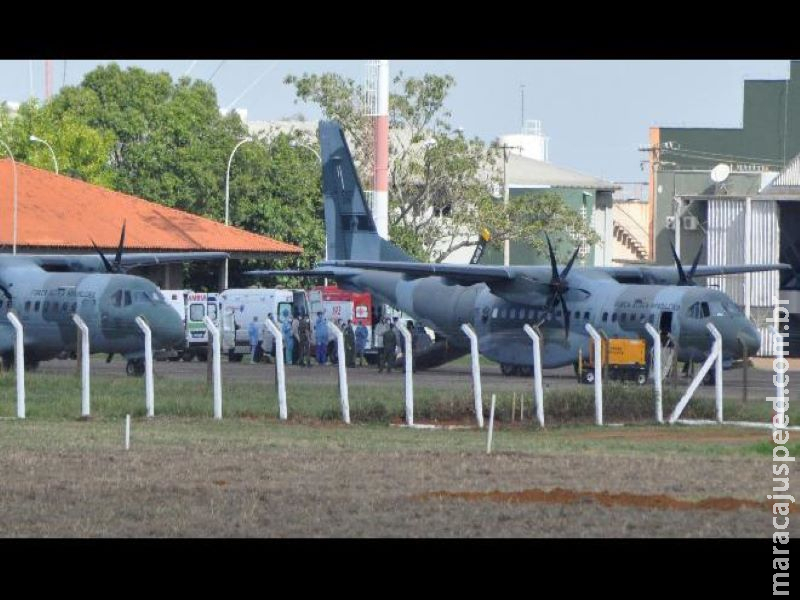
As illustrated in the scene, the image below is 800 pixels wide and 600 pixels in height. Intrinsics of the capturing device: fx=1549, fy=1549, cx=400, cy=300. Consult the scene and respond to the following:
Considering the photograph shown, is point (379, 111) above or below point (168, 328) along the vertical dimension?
above

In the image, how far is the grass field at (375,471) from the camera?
13031mm

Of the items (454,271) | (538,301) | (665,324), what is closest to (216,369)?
(665,324)

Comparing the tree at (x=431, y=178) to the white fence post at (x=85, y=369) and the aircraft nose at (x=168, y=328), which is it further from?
the white fence post at (x=85, y=369)

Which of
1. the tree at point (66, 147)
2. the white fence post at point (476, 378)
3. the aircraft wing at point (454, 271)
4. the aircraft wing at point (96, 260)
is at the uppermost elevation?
the tree at point (66, 147)

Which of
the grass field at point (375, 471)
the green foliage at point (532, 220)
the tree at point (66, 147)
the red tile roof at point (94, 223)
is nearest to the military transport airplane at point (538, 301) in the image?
the grass field at point (375, 471)

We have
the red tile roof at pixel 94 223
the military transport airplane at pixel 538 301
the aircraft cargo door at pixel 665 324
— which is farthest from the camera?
the red tile roof at pixel 94 223

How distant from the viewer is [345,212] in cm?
4528

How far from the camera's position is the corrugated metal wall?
5791 cm

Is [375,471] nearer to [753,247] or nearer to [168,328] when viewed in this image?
[168,328]

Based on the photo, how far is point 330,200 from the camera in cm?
4553

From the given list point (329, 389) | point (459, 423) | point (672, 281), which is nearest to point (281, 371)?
point (459, 423)

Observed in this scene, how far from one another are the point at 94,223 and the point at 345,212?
1612 centimetres

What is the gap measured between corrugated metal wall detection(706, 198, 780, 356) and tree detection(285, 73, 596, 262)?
38.7ft

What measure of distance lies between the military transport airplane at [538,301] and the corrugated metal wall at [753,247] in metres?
16.3
